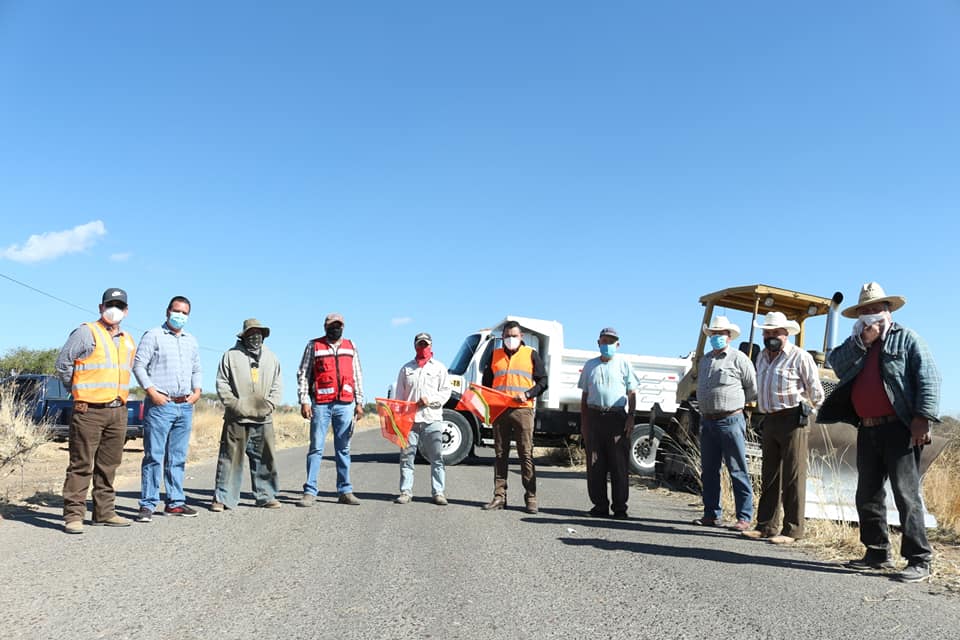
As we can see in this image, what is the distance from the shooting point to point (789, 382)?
6.96m

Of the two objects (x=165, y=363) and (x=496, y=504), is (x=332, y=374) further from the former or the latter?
(x=496, y=504)

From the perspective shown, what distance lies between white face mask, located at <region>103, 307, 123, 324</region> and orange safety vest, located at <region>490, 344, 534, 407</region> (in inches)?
151

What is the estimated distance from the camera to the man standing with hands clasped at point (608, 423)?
26.8 ft

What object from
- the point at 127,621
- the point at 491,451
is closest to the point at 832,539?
the point at 127,621

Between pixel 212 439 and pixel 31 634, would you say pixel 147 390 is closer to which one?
pixel 31 634

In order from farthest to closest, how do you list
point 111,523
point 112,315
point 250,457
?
1. point 250,457
2. point 112,315
3. point 111,523

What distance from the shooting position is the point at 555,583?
494 centimetres

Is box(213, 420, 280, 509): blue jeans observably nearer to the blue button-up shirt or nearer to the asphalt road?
the asphalt road

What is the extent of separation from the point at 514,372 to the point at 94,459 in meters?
4.19

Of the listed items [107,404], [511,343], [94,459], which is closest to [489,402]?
[511,343]

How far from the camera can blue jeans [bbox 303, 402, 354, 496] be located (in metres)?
8.44

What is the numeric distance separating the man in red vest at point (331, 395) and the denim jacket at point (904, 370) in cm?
491

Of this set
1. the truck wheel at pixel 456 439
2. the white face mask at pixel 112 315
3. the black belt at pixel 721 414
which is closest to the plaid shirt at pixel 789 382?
the black belt at pixel 721 414

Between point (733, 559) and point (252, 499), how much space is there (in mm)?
5296
